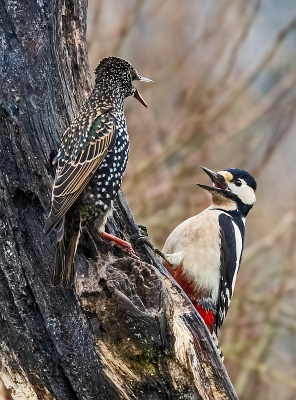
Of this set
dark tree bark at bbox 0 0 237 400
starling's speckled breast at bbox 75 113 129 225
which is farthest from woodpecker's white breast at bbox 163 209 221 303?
starling's speckled breast at bbox 75 113 129 225

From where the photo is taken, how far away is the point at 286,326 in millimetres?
6422

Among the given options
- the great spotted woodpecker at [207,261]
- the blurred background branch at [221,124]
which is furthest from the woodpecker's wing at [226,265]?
the blurred background branch at [221,124]

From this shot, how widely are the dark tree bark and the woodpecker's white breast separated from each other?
46.8 inches

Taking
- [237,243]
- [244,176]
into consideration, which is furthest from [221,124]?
[237,243]

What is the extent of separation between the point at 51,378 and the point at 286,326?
4.05 meters

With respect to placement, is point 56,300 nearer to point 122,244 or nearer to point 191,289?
point 122,244

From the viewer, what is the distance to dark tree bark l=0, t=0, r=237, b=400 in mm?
2840

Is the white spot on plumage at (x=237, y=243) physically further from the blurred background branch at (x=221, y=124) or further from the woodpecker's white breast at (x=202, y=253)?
the blurred background branch at (x=221, y=124)

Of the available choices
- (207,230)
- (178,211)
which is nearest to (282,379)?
(178,211)

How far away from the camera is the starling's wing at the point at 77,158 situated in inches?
115

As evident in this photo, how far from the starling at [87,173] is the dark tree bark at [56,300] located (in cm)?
10

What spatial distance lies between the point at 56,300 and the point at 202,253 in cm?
175

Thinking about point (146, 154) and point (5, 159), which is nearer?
point (5, 159)

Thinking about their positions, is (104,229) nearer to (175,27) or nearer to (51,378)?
(51,378)
